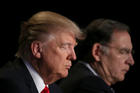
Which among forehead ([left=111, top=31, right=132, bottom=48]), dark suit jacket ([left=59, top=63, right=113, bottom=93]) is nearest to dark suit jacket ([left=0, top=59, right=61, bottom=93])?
dark suit jacket ([left=59, top=63, right=113, bottom=93])

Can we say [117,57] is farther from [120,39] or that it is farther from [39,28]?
[39,28]

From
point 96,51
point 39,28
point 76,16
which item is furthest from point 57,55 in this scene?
point 76,16

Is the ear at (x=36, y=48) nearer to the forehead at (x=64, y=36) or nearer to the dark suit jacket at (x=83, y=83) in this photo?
the forehead at (x=64, y=36)

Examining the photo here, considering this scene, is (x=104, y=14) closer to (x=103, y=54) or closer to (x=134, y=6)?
(x=134, y=6)

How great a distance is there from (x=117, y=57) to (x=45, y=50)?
1148 mm

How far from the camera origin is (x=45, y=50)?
2477mm

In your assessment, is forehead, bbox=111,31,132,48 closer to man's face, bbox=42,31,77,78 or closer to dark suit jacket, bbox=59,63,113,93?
dark suit jacket, bbox=59,63,113,93

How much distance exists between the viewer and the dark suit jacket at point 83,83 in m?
2.87

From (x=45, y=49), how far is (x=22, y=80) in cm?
30

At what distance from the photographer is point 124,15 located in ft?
14.4

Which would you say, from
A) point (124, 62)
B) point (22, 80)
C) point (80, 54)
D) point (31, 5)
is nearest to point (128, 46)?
point (124, 62)

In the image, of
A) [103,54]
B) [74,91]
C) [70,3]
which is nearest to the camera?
[74,91]

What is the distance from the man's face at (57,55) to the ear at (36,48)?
0.04 m

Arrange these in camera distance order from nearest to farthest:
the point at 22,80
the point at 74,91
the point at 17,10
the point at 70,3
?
the point at 22,80 → the point at 74,91 → the point at 17,10 → the point at 70,3
